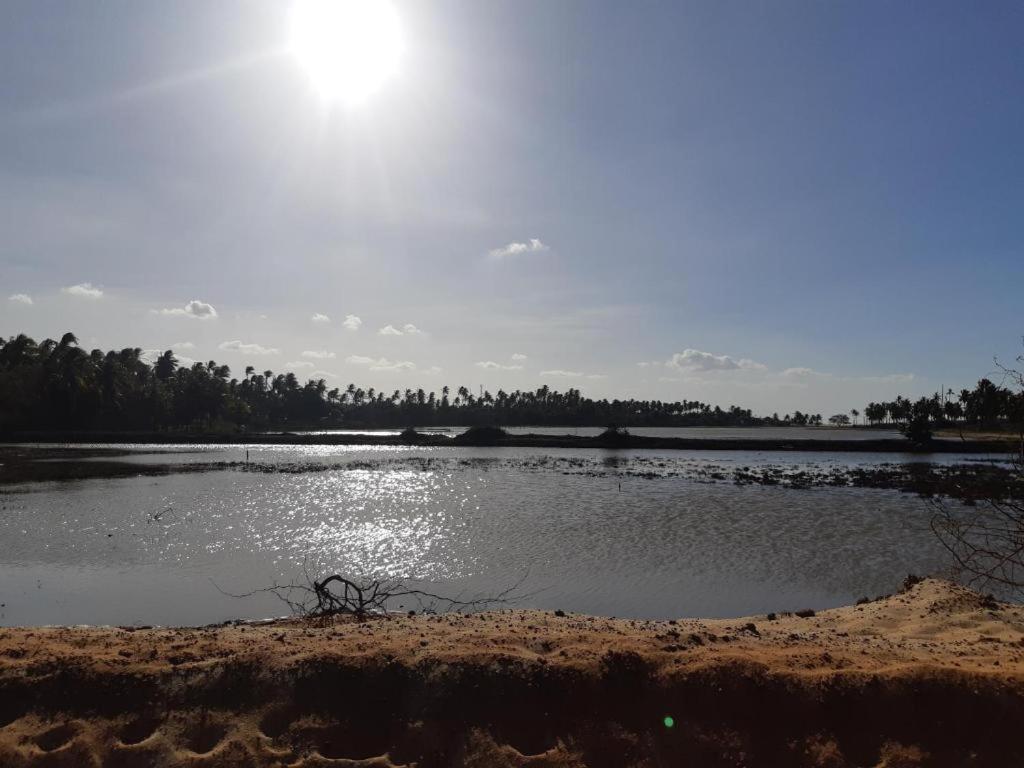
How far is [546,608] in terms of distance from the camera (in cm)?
1299

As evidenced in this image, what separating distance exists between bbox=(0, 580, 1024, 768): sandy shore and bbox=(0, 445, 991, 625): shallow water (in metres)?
6.33

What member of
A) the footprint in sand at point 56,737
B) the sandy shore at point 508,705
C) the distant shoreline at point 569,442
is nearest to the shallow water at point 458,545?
the sandy shore at point 508,705

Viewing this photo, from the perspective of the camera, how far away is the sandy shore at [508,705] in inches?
206

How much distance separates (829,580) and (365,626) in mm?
12585

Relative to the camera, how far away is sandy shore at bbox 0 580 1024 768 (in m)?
5.23

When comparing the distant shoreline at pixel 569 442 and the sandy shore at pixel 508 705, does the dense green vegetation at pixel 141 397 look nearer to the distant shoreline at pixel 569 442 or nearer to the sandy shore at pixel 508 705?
the distant shoreline at pixel 569 442

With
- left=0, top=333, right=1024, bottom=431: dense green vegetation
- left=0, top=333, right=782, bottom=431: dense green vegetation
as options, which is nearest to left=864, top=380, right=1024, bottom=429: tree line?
left=0, top=333, right=1024, bottom=431: dense green vegetation

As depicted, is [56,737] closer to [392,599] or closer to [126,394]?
[392,599]

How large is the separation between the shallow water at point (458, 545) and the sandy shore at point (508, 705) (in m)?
6.33

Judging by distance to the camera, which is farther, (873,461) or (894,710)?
(873,461)

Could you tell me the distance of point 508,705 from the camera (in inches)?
228

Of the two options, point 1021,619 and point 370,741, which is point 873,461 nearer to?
point 1021,619

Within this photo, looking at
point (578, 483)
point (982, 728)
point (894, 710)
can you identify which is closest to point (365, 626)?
point (894, 710)

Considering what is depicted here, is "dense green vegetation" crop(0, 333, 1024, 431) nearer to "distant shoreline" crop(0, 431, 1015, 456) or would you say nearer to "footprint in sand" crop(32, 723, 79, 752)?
"distant shoreline" crop(0, 431, 1015, 456)
